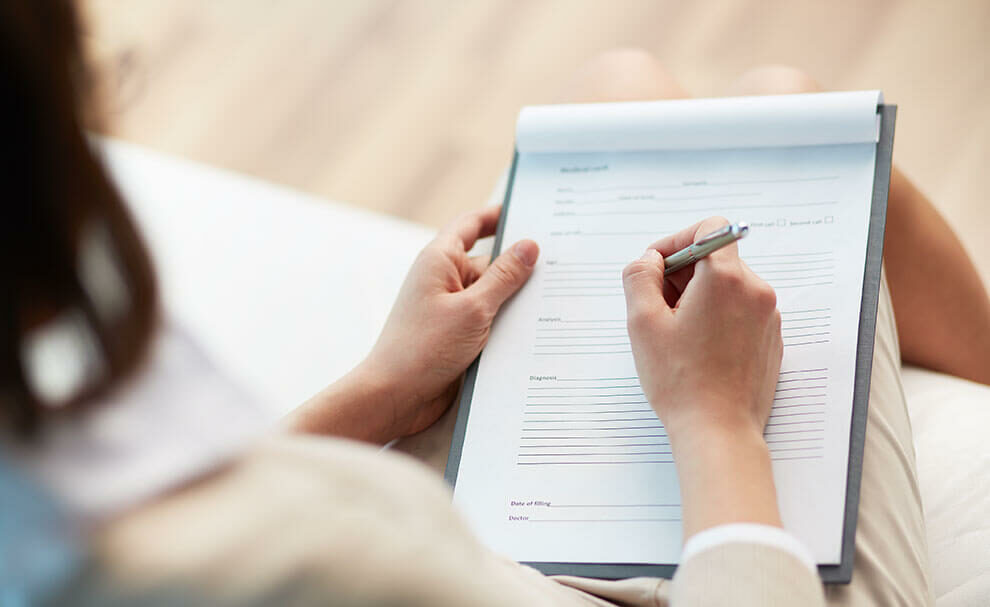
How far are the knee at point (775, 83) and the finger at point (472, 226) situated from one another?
10.2 inches

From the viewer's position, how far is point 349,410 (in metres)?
0.73

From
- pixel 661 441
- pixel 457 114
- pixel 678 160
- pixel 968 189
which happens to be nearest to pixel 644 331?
pixel 661 441

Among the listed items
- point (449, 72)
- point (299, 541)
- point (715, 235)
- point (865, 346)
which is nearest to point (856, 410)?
point (865, 346)

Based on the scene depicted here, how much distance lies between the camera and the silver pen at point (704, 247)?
0.59m

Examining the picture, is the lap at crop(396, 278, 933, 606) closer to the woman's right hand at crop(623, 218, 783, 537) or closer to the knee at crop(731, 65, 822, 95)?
the woman's right hand at crop(623, 218, 783, 537)

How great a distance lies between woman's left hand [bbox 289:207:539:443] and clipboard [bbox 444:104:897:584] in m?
0.03

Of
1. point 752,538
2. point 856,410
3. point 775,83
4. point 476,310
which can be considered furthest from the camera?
point 775,83

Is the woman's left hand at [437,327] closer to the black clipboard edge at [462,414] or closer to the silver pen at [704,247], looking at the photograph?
the black clipboard edge at [462,414]

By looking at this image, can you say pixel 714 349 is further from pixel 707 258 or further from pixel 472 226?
pixel 472 226

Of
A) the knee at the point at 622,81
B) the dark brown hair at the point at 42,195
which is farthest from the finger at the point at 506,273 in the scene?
the dark brown hair at the point at 42,195

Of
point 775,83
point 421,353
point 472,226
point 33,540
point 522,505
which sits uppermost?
point 775,83

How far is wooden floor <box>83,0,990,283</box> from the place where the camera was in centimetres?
138

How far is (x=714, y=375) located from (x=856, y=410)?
11 centimetres

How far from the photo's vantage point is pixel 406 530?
1.14ft
